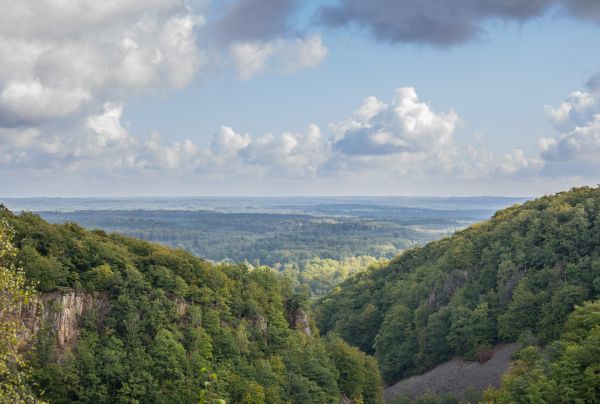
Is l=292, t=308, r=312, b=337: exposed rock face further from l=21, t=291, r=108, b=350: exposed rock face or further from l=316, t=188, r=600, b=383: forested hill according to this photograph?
l=21, t=291, r=108, b=350: exposed rock face

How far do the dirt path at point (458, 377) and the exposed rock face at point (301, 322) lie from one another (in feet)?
68.2

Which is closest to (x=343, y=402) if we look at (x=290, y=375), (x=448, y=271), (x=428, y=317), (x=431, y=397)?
(x=290, y=375)

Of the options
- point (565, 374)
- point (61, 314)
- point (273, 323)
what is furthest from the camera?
point (273, 323)

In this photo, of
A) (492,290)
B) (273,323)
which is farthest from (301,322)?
(492,290)

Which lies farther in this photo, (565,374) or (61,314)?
(565,374)

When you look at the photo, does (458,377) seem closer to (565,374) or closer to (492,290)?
(492,290)

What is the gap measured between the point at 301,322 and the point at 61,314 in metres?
35.9

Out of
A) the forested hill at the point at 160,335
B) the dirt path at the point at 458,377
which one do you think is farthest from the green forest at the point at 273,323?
the dirt path at the point at 458,377

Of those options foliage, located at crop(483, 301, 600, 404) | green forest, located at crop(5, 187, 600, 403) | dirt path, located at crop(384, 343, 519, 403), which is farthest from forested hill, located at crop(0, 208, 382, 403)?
foliage, located at crop(483, 301, 600, 404)

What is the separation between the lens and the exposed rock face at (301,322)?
269ft

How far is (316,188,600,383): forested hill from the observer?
92375mm

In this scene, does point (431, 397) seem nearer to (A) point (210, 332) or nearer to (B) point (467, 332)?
(B) point (467, 332)

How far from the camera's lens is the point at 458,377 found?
93.2 meters

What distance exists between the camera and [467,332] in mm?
99812
